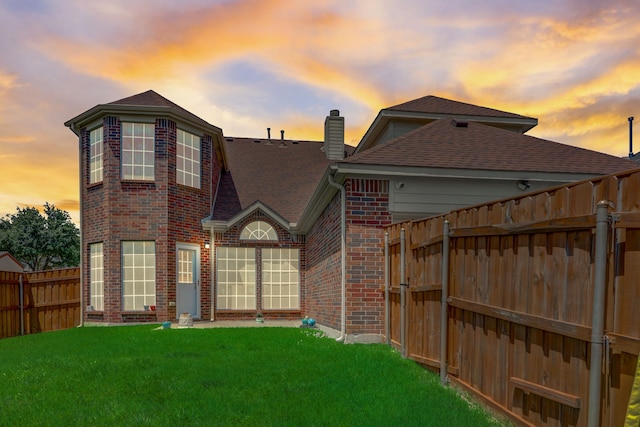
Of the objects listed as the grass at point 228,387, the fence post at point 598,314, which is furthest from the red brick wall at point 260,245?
the fence post at point 598,314

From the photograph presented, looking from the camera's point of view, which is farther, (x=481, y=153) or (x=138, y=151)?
(x=138, y=151)

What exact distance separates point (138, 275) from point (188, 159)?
4014 millimetres

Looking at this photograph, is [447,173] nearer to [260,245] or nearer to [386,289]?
[386,289]

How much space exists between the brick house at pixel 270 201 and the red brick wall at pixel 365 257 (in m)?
0.02

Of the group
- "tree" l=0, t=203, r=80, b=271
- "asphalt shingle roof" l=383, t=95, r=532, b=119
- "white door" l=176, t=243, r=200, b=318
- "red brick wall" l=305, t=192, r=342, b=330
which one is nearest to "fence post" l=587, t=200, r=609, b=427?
"red brick wall" l=305, t=192, r=342, b=330

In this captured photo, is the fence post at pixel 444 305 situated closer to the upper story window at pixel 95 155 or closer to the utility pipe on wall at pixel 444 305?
the utility pipe on wall at pixel 444 305

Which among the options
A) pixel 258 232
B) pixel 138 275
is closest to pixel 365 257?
pixel 258 232

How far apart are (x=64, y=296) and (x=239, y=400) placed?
1199cm

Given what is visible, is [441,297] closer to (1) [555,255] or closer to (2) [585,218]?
(1) [555,255]

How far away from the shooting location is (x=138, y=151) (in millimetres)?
13391

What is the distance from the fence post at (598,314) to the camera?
9.48ft

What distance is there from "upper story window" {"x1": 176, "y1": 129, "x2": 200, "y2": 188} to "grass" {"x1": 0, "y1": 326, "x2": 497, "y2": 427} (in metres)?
6.90

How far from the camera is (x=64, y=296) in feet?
46.4

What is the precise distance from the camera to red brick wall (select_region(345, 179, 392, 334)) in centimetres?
808
